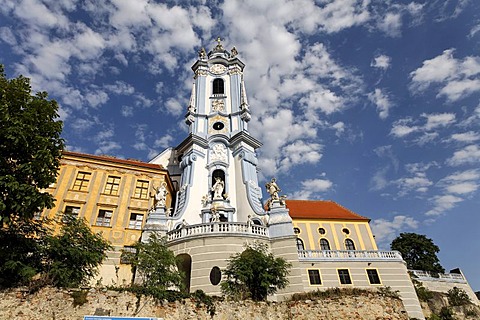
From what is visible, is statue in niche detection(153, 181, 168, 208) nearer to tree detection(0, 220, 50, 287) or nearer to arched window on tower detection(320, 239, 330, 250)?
tree detection(0, 220, 50, 287)

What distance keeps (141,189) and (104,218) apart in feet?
12.2

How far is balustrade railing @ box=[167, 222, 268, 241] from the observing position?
20.3 metres

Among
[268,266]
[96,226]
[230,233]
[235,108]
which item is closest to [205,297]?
[268,266]

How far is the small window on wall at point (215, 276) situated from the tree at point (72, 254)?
22.3 ft

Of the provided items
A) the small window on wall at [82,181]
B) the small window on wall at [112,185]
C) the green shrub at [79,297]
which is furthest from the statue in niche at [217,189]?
the green shrub at [79,297]

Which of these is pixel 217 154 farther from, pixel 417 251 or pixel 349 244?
pixel 417 251

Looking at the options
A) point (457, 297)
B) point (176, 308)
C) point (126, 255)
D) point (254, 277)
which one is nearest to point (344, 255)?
point (254, 277)

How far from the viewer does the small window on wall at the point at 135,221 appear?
915 inches

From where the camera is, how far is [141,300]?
12953 mm

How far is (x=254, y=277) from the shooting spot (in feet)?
51.8

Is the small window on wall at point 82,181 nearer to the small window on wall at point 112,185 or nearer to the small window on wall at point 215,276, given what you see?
the small window on wall at point 112,185

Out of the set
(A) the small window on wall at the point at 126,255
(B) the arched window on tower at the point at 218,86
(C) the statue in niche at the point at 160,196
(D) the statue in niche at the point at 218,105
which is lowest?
(A) the small window on wall at the point at 126,255

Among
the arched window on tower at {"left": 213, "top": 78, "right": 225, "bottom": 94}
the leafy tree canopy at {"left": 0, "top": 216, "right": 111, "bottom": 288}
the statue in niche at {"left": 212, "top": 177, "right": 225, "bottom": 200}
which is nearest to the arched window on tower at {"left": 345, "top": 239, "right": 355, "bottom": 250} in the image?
the statue in niche at {"left": 212, "top": 177, "right": 225, "bottom": 200}

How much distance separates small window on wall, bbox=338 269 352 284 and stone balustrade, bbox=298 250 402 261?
92 cm
